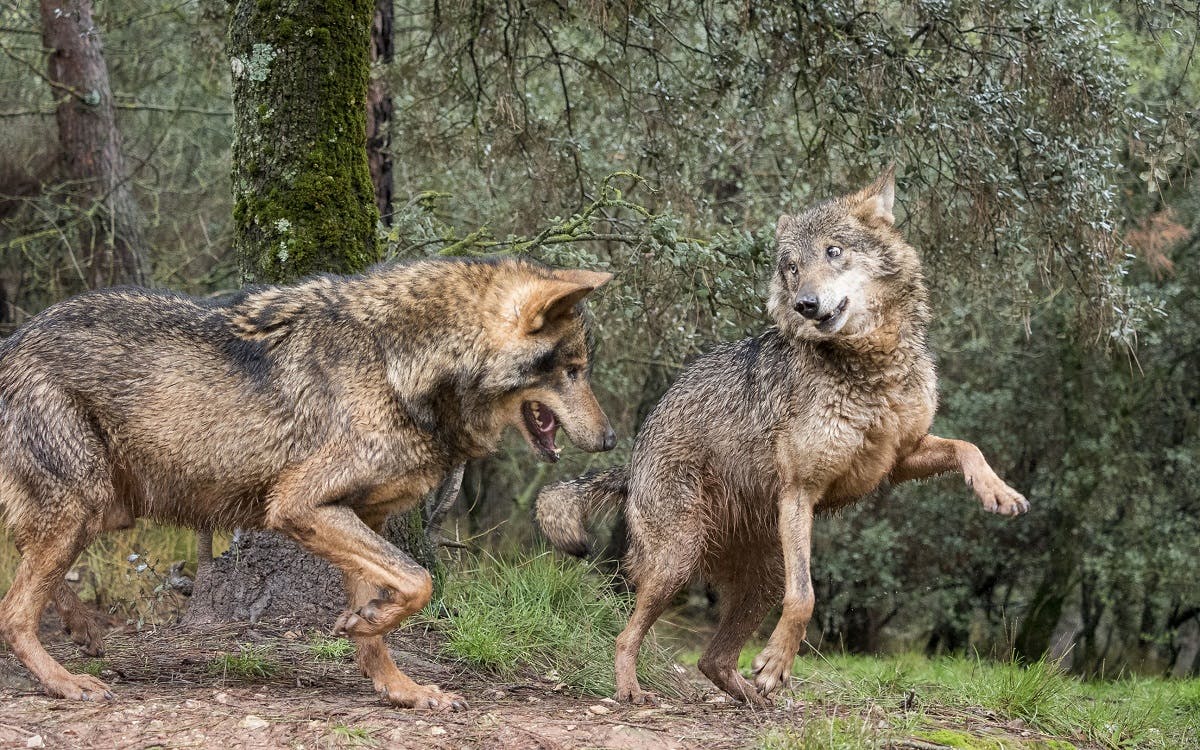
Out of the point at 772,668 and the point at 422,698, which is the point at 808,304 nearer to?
the point at 772,668

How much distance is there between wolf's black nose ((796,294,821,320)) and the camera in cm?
580

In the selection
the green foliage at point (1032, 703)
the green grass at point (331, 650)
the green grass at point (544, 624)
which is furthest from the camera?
the green grass at point (544, 624)

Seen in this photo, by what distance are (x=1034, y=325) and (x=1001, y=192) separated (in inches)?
319

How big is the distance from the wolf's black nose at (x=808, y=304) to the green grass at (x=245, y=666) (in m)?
3.42

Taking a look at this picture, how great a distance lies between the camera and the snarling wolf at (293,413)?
5.52 metres

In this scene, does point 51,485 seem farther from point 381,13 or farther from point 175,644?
point 381,13

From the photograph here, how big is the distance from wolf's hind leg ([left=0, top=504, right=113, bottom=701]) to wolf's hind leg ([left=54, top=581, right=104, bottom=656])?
625mm

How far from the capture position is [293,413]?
571 centimetres

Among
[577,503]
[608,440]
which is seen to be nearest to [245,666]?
[577,503]

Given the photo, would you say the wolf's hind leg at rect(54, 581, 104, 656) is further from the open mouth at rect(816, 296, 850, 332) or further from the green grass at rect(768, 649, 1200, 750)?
the open mouth at rect(816, 296, 850, 332)

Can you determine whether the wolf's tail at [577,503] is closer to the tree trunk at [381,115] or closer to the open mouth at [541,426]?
the open mouth at [541,426]

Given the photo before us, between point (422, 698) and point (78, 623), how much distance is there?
2.06 m

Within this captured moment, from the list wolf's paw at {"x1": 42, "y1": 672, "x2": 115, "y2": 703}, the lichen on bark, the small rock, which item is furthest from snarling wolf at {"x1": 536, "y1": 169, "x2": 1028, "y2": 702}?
wolf's paw at {"x1": 42, "y1": 672, "x2": 115, "y2": 703}

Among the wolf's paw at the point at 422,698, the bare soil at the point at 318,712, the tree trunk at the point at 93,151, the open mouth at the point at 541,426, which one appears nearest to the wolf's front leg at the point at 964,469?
the bare soil at the point at 318,712
